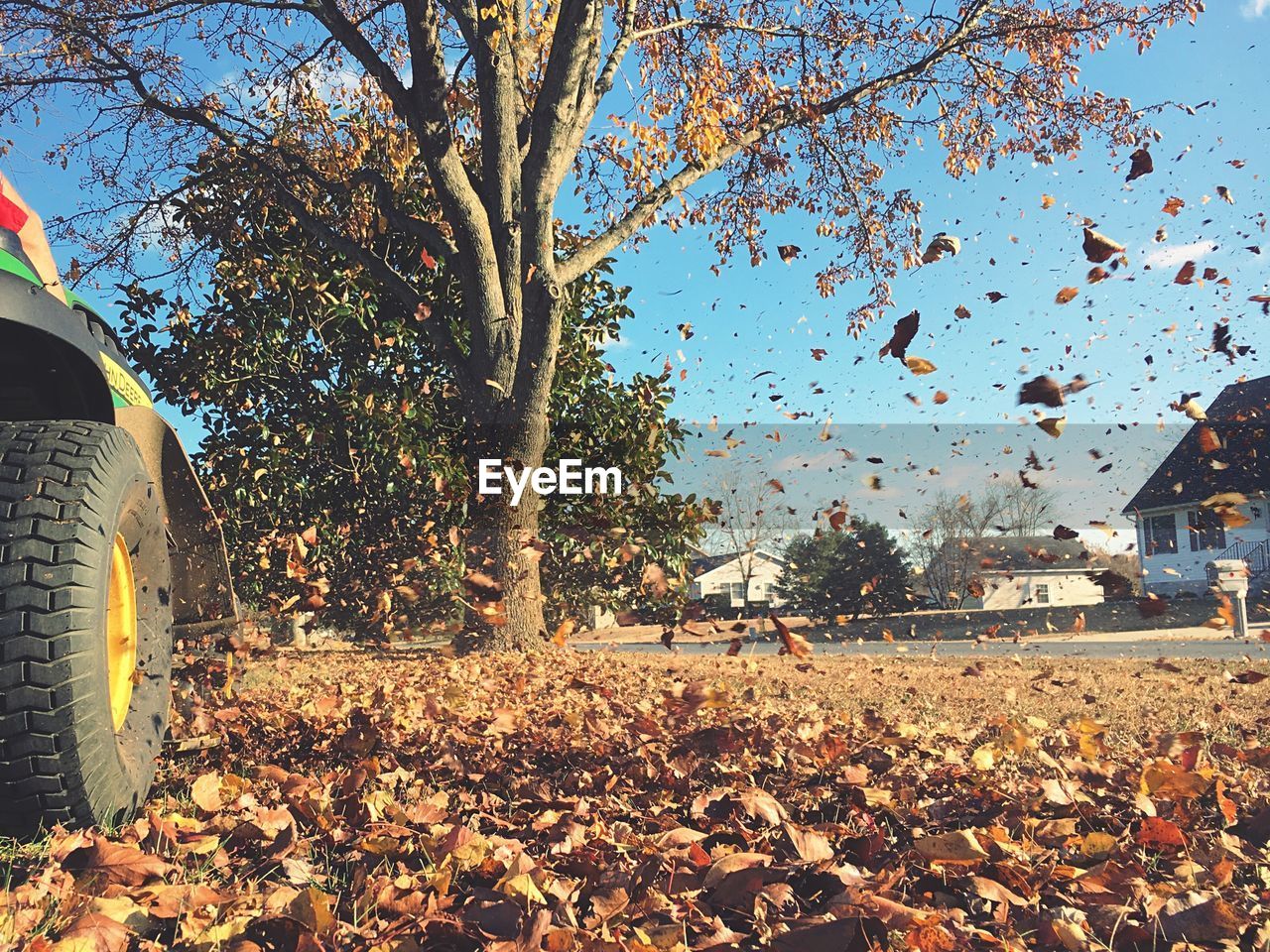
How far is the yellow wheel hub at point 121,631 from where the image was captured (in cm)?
267

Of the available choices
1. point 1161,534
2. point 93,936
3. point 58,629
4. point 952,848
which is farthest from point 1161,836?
point 1161,534

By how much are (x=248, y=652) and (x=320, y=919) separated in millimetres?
3308

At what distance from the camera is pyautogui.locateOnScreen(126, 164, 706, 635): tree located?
366 inches

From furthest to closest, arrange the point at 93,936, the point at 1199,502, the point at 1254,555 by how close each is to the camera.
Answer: the point at 1254,555
the point at 1199,502
the point at 93,936

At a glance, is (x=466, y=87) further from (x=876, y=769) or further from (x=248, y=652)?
(x=876, y=769)

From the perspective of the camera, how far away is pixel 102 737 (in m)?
2.24

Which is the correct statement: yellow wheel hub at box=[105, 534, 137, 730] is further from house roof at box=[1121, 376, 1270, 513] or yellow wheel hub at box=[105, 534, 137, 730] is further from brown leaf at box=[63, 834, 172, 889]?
house roof at box=[1121, 376, 1270, 513]

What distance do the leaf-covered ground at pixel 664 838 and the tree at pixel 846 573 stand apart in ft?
67.9

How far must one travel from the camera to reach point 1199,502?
79.3 feet

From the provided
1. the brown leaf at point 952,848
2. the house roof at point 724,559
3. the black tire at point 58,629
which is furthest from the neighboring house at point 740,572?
the black tire at point 58,629

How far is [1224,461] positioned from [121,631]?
2679 centimetres

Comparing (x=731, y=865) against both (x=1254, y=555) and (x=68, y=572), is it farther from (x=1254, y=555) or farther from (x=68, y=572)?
(x=1254, y=555)

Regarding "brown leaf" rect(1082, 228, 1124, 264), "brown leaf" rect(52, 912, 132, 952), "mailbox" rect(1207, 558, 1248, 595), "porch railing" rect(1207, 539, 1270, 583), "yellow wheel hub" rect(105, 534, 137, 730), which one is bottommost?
"brown leaf" rect(52, 912, 132, 952)

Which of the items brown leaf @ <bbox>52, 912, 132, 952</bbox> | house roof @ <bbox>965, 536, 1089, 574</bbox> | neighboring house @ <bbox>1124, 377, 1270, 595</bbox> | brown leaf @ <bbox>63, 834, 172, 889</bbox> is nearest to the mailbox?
neighboring house @ <bbox>1124, 377, 1270, 595</bbox>
